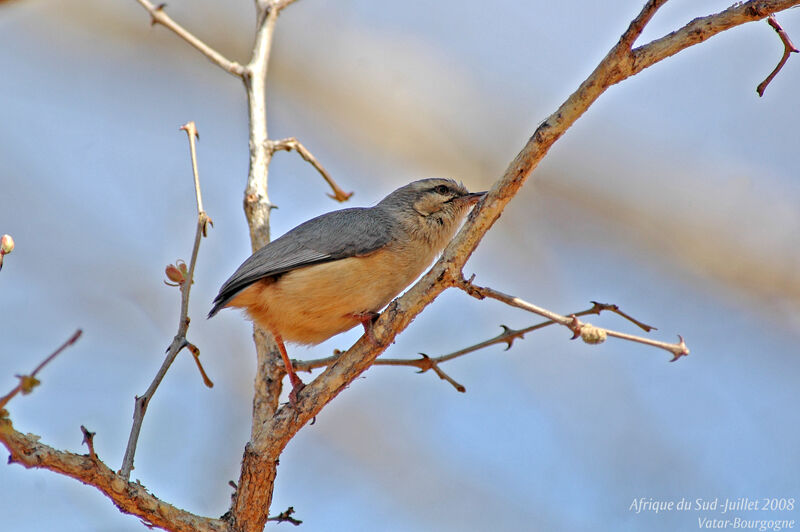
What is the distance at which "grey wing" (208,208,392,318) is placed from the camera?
183 inches

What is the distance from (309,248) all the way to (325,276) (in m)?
0.31

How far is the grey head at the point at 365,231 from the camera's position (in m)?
4.68

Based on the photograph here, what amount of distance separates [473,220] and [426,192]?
216cm

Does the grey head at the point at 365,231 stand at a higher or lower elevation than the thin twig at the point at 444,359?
higher

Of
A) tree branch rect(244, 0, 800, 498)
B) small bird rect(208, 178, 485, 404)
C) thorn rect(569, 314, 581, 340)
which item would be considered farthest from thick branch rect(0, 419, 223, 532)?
thorn rect(569, 314, 581, 340)

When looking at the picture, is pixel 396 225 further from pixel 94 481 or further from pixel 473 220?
pixel 94 481

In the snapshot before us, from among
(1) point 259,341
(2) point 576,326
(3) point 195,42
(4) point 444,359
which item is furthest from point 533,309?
(3) point 195,42

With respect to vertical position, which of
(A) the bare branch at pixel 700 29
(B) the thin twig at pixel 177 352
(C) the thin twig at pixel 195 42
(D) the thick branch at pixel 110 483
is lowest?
(D) the thick branch at pixel 110 483

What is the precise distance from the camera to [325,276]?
4.57 meters

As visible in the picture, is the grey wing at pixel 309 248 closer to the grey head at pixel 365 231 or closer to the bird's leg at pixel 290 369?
the grey head at pixel 365 231

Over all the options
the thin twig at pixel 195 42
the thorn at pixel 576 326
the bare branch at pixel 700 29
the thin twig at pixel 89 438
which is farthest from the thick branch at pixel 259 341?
the bare branch at pixel 700 29

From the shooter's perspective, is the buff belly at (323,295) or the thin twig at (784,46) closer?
the thin twig at (784,46)

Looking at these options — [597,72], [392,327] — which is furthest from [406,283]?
[597,72]

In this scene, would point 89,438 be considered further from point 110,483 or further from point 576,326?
point 576,326
